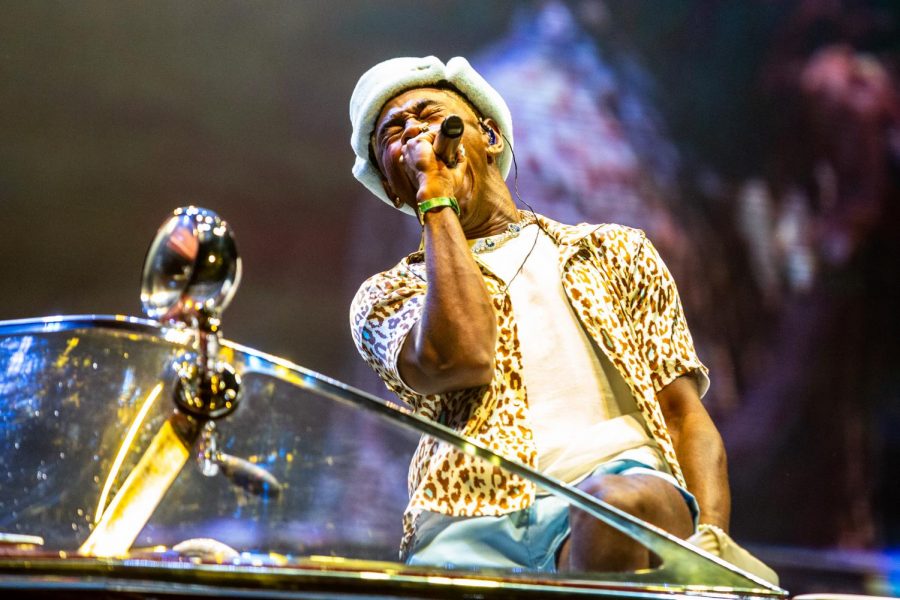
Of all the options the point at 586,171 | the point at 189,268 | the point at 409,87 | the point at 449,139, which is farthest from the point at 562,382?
the point at 586,171

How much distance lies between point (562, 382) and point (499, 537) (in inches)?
24.3

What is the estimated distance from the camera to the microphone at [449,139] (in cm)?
180

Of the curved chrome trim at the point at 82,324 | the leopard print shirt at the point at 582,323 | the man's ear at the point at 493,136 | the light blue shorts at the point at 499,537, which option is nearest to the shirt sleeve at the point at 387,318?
the leopard print shirt at the point at 582,323

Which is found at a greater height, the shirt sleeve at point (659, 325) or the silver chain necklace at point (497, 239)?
the silver chain necklace at point (497, 239)

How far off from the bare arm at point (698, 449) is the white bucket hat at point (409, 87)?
→ 634 millimetres

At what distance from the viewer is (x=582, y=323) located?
1.74 metres

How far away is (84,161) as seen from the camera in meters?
2.75

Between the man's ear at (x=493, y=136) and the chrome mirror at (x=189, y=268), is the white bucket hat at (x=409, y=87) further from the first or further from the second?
the chrome mirror at (x=189, y=268)

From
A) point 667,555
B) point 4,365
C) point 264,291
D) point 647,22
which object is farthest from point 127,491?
point 647,22

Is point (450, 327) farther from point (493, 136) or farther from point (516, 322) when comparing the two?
point (493, 136)

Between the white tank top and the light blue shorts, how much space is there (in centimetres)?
42

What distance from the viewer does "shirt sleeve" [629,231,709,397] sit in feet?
5.90

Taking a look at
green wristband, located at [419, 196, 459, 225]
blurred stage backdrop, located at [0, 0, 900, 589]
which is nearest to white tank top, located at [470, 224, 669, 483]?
green wristband, located at [419, 196, 459, 225]

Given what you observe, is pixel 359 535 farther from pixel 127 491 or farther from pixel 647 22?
pixel 647 22
